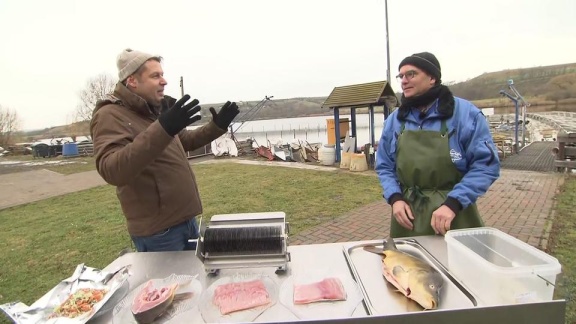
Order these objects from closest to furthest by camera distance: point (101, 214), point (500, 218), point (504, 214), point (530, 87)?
point (500, 218)
point (504, 214)
point (101, 214)
point (530, 87)

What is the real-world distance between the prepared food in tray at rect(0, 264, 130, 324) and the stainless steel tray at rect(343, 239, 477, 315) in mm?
1046

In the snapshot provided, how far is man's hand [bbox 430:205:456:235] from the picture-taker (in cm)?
170

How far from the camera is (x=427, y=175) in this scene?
186 cm

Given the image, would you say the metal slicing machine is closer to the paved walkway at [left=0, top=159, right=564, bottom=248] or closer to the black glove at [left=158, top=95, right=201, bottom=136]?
the black glove at [left=158, top=95, right=201, bottom=136]

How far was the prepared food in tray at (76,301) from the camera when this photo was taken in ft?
3.91

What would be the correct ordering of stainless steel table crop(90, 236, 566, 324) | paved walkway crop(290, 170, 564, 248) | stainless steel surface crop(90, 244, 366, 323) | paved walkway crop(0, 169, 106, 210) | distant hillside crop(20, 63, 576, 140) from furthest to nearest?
distant hillside crop(20, 63, 576, 140) < paved walkway crop(0, 169, 106, 210) < paved walkway crop(290, 170, 564, 248) < stainless steel surface crop(90, 244, 366, 323) < stainless steel table crop(90, 236, 566, 324)

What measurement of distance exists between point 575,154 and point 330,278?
10.7 meters

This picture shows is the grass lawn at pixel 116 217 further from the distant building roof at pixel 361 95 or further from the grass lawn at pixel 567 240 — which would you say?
the distant building roof at pixel 361 95

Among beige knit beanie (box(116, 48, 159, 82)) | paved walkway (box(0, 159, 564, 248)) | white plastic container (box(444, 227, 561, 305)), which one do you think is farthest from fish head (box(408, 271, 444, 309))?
paved walkway (box(0, 159, 564, 248))

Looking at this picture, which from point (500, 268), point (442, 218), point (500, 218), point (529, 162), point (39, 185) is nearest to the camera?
point (500, 268)

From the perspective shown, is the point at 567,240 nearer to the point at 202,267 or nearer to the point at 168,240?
the point at 202,267

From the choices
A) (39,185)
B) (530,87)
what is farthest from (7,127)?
(530,87)

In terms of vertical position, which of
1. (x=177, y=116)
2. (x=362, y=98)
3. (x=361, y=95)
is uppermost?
(x=361, y=95)

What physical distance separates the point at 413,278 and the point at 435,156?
85 centimetres
